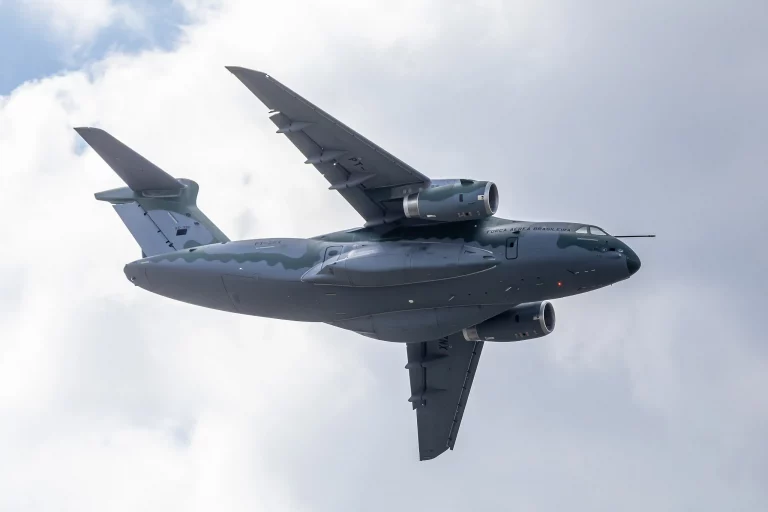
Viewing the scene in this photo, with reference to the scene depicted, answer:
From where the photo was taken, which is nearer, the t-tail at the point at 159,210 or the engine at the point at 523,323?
the engine at the point at 523,323

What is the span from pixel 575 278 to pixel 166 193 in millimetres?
→ 9843

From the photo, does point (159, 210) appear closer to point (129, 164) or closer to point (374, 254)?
point (129, 164)

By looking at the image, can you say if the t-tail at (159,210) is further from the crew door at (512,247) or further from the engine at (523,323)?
the crew door at (512,247)

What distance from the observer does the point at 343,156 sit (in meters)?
26.1

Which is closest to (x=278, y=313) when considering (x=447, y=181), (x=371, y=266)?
(x=371, y=266)

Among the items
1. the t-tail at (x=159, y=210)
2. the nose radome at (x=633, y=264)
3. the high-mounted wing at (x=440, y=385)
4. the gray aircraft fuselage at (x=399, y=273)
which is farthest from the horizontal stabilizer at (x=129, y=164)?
the nose radome at (x=633, y=264)

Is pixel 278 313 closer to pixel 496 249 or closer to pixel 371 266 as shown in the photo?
pixel 371 266

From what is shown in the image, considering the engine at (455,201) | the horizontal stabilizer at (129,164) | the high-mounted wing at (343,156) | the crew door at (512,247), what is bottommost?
the crew door at (512,247)

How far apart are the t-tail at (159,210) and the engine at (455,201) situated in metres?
5.78

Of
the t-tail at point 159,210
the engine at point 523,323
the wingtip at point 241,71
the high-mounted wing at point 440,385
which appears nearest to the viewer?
the wingtip at point 241,71

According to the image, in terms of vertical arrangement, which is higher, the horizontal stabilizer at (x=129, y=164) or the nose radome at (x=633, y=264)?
the horizontal stabilizer at (x=129, y=164)

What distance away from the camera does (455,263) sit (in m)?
25.5

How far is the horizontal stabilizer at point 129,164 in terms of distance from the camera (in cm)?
2813

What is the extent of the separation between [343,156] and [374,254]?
1.99 metres
